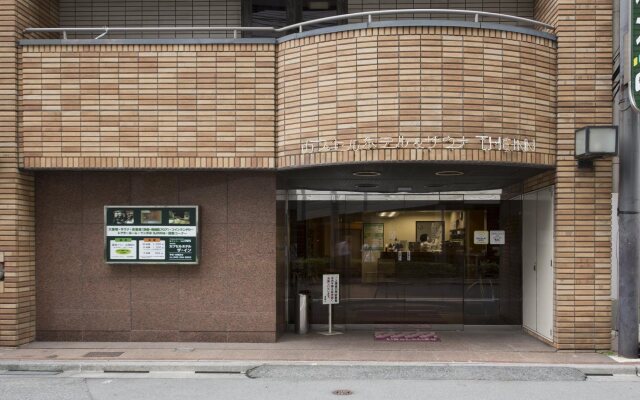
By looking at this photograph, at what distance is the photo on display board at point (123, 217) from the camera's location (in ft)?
40.6

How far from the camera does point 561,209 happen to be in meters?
11.5

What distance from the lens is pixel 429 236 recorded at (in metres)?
14.3

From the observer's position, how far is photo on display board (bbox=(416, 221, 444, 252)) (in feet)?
46.8

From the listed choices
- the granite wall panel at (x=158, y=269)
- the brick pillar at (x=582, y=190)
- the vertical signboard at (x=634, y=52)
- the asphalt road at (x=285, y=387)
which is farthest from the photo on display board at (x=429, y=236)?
the vertical signboard at (x=634, y=52)

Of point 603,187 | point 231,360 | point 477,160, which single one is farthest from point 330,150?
point 603,187

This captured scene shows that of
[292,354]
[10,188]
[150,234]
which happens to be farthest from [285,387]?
[10,188]

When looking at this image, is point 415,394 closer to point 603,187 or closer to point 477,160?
point 477,160

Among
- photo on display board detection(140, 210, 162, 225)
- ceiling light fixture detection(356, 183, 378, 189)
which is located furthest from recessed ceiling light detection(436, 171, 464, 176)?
photo on display board detection(140, 210, 162, 225)

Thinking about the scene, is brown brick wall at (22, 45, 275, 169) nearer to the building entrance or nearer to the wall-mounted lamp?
the building entrance

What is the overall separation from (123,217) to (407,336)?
5.91 metres

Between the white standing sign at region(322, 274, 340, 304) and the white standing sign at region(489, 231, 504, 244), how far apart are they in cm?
352

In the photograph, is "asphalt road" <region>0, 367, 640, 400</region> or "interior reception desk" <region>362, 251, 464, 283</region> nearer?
"asphalt road" <region>0, 367, 640, 400</region>

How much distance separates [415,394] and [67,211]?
24.2 ft

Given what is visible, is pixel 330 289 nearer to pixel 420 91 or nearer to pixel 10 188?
pixel 420 91
